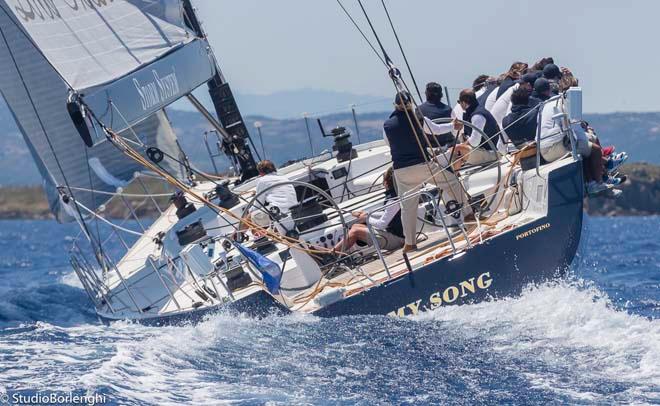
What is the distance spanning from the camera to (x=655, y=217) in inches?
2242

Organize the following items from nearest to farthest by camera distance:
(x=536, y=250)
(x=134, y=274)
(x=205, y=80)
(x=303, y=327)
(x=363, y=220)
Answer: (x=303, y=327) < (x=536, y=250) < (x=363, y=220) < (x=134, y=274) < (x=205, y=80)

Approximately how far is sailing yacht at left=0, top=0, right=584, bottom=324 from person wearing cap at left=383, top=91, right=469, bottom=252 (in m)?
0.25

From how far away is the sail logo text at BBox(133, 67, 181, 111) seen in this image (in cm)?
1237

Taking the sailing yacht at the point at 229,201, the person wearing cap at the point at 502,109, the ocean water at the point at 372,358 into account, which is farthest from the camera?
the person wearing cap at the point at 502,109

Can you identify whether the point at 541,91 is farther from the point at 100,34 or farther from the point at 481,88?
the point at 100,34

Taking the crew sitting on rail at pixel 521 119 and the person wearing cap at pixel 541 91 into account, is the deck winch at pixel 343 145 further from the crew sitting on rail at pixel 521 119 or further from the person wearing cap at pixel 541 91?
the person wearing cap at pixel 541 91

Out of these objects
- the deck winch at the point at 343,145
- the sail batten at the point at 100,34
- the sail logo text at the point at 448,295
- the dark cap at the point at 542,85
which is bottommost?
the sail logo text at the point at 448,295

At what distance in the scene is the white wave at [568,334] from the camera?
7957 millimetres

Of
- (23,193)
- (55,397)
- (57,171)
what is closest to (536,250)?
(55,397)

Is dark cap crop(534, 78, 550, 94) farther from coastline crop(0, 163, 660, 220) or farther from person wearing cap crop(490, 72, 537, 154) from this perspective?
coastline crop(0, 163, 660, 220)

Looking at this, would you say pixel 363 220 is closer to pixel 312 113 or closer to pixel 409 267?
pixel 409 267

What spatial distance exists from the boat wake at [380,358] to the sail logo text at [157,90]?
9.85ft

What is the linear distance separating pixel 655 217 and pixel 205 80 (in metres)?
46.6

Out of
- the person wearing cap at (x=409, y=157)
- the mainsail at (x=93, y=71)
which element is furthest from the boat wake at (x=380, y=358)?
the mainsail at (x=93, y=71)
